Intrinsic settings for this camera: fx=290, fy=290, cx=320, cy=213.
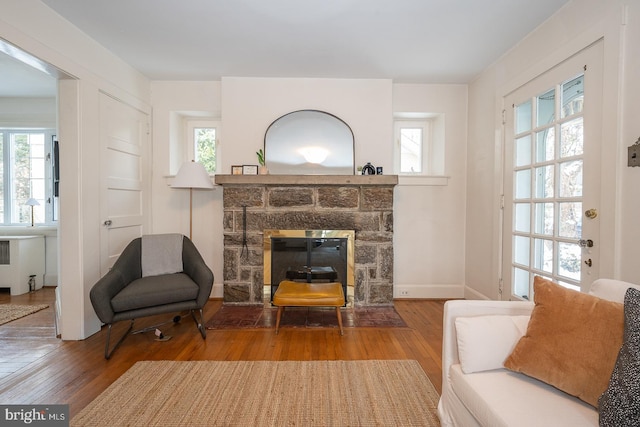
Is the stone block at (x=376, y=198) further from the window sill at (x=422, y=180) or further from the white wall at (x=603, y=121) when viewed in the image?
the white wall at (x=603, y=121)

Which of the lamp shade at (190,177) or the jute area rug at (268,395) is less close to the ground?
the lamp shade at (190,177)

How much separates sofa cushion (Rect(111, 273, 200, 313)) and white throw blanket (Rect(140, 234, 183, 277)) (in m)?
0.17

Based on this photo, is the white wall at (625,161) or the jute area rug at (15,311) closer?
the white wall at (625,161)

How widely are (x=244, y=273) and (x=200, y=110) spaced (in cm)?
200

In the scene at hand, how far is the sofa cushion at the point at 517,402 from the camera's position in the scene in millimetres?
996

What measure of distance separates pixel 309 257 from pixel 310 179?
86 centimetres

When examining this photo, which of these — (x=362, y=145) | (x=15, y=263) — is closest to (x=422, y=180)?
(x=362, y=145)

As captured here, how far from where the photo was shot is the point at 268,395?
5.72ft

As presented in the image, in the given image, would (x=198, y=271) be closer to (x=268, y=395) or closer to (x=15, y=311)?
(x=268, y=395)

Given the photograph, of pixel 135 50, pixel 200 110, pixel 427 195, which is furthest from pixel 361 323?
pixel 135 50

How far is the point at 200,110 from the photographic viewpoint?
3.45 m

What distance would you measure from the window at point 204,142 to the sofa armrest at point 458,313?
3.16m

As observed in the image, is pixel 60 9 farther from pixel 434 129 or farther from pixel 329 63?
pixel 434 129

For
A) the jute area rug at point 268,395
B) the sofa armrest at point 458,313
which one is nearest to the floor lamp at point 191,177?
the jute area rug at point 268,395
